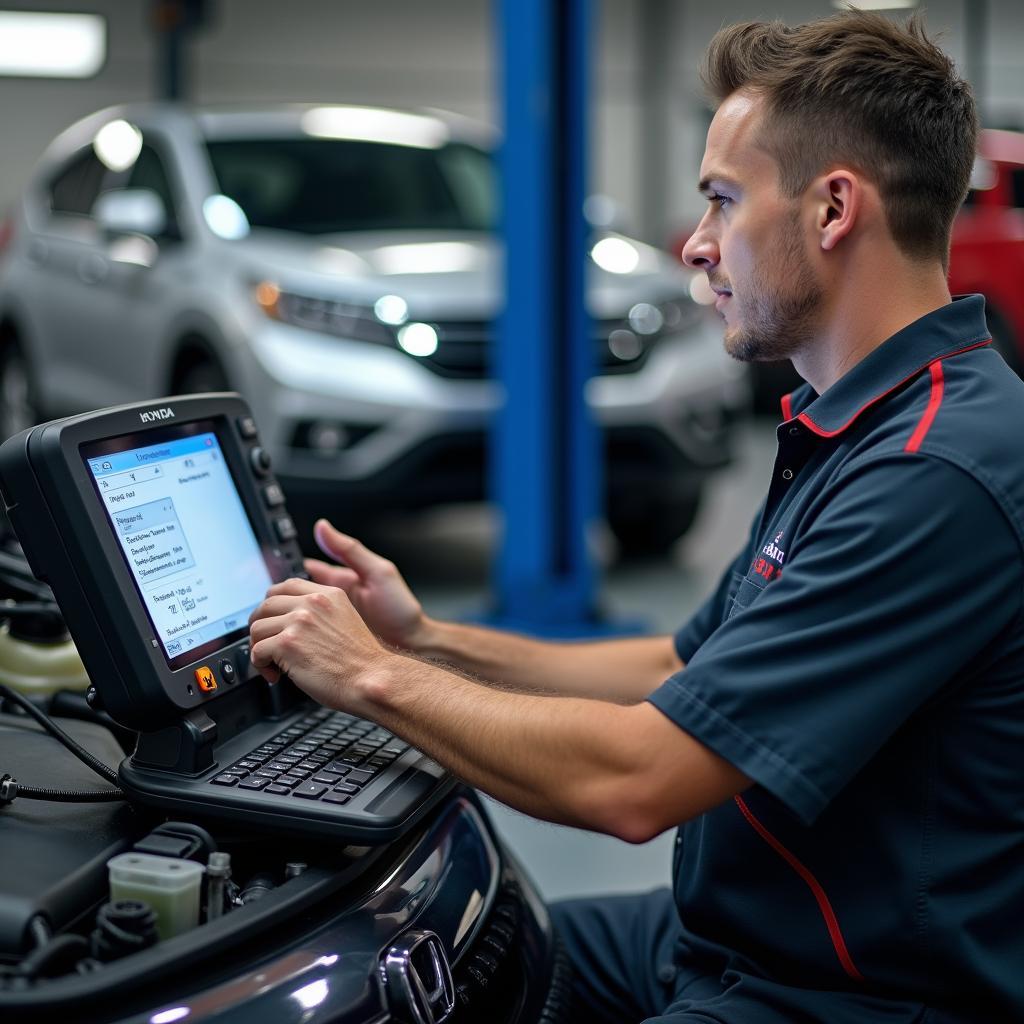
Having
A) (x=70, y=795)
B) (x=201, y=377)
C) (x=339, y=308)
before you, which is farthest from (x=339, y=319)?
(x=70, y=795)

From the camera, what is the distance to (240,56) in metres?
13.6

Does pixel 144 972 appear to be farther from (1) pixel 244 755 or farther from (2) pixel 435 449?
(2) pixel 435 449

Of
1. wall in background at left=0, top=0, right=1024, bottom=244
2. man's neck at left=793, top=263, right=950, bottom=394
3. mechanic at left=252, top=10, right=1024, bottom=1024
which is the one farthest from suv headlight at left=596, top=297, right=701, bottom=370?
wall in background at left=0, top=0, right=1024, bottom=244

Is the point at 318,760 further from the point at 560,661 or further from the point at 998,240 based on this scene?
the point at 998,240

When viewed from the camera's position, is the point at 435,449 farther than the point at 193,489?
Yes

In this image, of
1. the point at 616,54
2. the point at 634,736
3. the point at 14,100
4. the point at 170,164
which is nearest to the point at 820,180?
the point at 634,736

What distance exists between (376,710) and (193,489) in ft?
0.98

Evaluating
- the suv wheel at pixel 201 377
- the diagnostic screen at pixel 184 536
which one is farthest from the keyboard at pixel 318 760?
the suv wheel at pixel 201 377

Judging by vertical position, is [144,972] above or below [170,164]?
below

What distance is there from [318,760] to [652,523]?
14.0ft

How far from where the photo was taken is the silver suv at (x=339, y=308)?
14.3ft

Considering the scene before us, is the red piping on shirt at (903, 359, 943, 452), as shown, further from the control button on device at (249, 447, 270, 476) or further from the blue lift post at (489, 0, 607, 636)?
the blue lift post at (489, 0, 607, 636)

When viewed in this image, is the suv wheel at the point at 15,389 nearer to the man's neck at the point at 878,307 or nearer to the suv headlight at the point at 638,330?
the suv headlight at the point at 638,330

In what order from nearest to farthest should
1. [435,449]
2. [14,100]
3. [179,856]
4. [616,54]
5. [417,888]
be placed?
[179,856], [417,888], [435,449], [14,100], [616,54]
